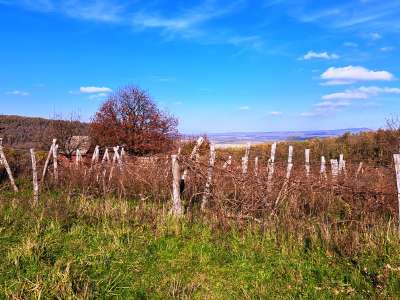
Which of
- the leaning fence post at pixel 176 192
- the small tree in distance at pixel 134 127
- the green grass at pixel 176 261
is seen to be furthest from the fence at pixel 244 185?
the small tree in distance at pixel 134 127

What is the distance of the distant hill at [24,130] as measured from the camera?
3351 cm

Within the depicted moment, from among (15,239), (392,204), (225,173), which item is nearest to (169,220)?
(225,173)

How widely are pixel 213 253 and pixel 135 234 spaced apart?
60.5 inches

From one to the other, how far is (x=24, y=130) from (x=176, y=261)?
59.5 metres

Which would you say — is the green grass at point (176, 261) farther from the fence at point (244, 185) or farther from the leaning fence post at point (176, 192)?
the fence at point (244, 185)

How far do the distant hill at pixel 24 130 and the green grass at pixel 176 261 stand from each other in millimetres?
27185

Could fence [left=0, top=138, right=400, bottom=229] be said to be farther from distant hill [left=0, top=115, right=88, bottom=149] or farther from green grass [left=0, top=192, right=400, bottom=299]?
distant hill [left=0, top=115, right=88, bottom=149]

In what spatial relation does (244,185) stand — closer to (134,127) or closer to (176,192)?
(176,192)

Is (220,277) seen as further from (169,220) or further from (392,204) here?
(392,204)

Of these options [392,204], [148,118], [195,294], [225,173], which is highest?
[148,118]

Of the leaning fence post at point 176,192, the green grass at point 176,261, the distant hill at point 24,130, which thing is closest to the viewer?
the green grass at point 176,261

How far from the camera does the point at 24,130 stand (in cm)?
5841

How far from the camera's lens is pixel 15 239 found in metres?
6.35

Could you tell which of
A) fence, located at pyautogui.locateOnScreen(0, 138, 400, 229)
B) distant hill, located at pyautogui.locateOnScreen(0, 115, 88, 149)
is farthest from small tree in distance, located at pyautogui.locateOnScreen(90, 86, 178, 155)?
fence, located at pyautogui.locateOnScreen(0, 138, 400, 229)
